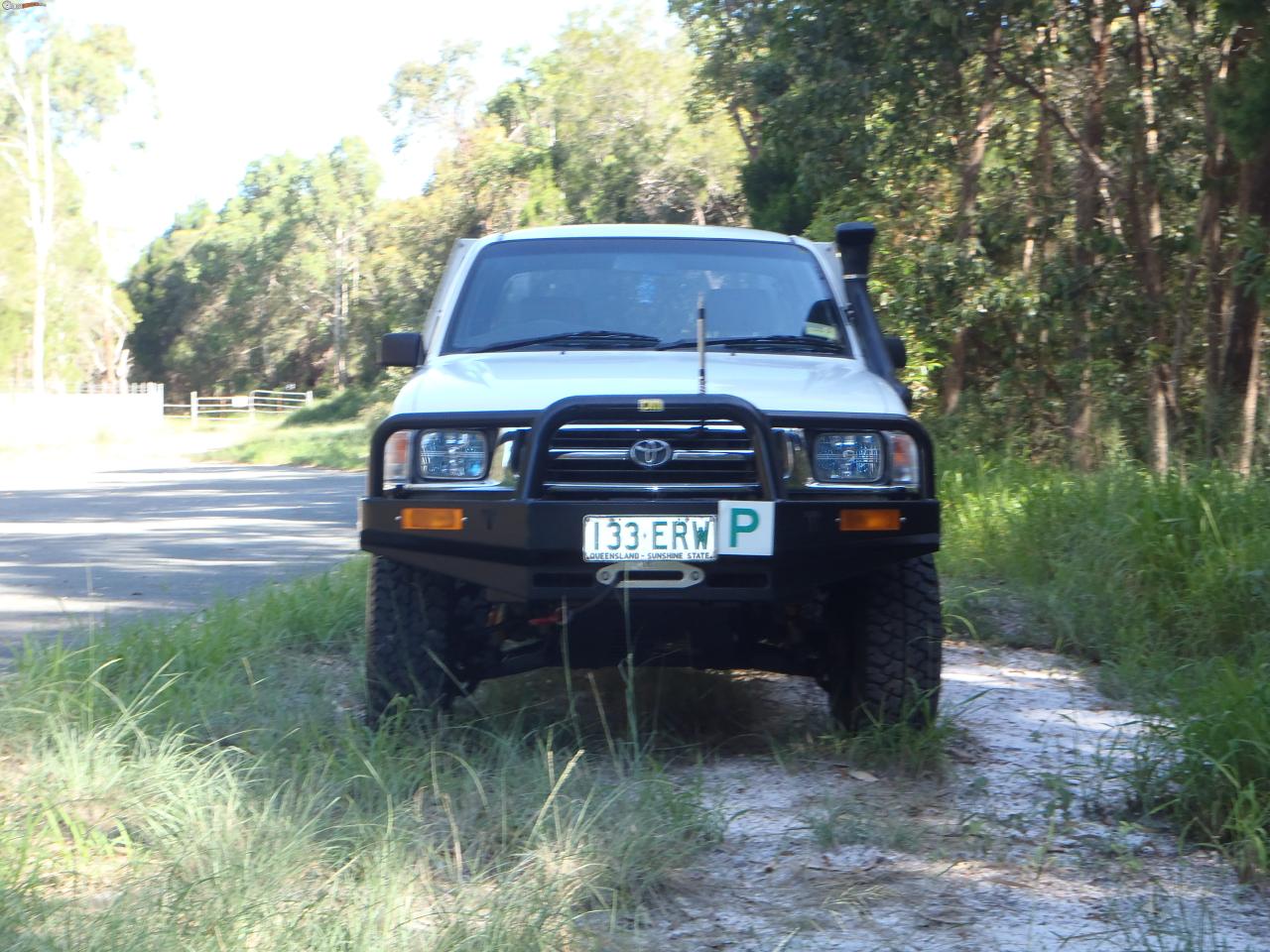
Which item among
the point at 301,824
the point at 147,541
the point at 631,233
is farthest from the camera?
the point at 147,541

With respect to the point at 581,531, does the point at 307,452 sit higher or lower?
lower

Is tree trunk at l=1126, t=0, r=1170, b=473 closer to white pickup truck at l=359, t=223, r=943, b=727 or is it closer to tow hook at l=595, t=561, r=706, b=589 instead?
white pickup truck at l=359, t=223, r=943, b=727

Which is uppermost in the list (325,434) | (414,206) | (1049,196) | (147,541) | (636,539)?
(414,206)

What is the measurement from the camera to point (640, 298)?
16.8ft

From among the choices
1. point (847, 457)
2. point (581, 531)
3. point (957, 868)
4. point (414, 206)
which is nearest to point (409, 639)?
point (581, 531)

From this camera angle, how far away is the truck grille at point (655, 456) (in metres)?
4.00

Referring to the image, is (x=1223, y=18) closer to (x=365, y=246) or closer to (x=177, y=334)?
(x=365, y=246)

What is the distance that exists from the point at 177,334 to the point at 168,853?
70.4 metres

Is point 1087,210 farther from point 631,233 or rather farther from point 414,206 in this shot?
point 414,206

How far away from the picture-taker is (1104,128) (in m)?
13.0

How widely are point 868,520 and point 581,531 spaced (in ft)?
2.62

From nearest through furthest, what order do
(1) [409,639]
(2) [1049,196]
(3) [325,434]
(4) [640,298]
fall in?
1. (1) [409,639]
2. (4) [640,298]
3. (2) [1049,196]
4. (3) [325,434]

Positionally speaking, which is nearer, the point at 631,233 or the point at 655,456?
the point at 655,456

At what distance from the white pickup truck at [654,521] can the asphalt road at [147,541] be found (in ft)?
6.57
